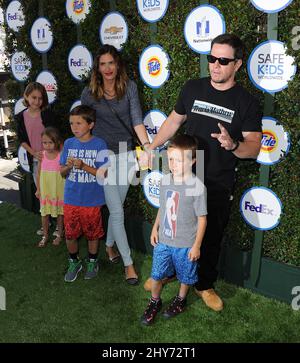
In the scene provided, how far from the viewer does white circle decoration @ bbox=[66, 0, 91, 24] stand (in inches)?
177

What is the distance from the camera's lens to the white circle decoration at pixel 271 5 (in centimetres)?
300

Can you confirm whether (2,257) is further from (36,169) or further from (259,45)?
(259,45)

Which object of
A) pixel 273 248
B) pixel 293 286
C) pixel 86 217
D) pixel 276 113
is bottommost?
pixel 293 286

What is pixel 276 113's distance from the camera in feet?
10.7

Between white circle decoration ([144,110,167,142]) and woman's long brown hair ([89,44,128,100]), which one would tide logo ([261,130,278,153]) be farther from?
woman's long brown hair ([89,44,128,100])

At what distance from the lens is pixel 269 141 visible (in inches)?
132

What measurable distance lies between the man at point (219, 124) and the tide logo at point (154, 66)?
82cm

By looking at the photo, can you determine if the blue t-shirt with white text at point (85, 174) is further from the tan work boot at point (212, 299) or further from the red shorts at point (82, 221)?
the tan work boot at point (212, 299)

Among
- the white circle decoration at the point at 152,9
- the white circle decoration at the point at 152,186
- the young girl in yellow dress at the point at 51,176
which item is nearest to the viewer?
the white circle decoration at the point at 152,9

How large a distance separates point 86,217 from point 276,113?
193 cm

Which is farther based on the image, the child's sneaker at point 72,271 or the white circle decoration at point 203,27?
the child's sneaker at point 72,271

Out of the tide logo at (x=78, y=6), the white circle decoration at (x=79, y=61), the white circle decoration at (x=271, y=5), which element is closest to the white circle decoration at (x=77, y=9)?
the tide logo at (x=78, y=6)

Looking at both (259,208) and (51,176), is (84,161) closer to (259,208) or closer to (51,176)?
(51,176)

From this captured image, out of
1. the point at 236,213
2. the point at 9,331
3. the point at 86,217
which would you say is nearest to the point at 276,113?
the point at 236,213
